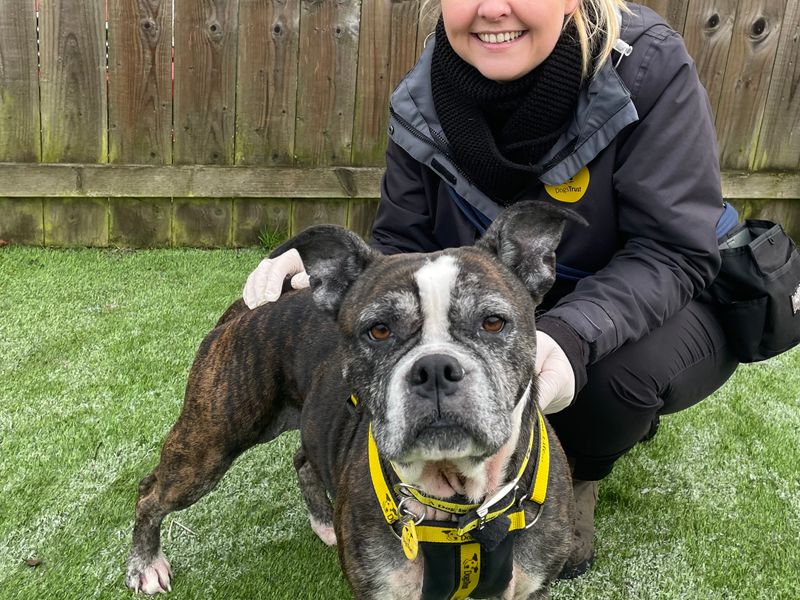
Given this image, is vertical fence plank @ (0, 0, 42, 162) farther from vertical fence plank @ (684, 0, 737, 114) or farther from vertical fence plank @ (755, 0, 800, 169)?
vertical fence plank @ (755, 0, 800, 169)

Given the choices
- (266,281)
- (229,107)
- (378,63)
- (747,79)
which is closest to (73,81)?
(229,107)

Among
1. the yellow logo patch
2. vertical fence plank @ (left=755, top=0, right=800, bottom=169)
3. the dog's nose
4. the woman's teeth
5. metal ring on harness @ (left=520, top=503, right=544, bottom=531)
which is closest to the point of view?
the dog's nose

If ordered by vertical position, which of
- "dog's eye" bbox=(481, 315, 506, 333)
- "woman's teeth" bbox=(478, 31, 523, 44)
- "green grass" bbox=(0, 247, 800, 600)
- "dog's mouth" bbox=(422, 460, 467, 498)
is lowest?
A: "green grass" bbox=(0, 247, 800, 600)

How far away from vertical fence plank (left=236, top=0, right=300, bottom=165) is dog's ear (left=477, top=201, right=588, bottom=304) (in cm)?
365

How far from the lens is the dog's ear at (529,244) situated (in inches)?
93.2

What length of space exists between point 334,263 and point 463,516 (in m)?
0.87

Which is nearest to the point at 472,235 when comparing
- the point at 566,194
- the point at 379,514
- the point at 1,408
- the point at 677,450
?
the point at 566,194

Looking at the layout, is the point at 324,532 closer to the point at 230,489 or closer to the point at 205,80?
the point at 230,489

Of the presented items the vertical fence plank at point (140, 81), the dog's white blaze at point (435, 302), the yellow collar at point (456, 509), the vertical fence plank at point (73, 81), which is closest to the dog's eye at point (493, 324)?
the dog's white blaze at point (435, 302)

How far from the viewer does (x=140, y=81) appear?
5.48m

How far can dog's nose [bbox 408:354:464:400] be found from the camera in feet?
6.40

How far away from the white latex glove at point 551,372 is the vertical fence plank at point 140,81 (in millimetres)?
4046

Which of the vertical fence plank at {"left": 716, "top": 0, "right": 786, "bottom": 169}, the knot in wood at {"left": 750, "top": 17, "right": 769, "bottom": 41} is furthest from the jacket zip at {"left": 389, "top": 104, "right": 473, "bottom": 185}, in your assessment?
the knot in wood at {"left": 750, "top": 17, "right": 769, "bottom": 41}

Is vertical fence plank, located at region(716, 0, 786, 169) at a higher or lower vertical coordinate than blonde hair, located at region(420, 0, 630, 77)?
lower
